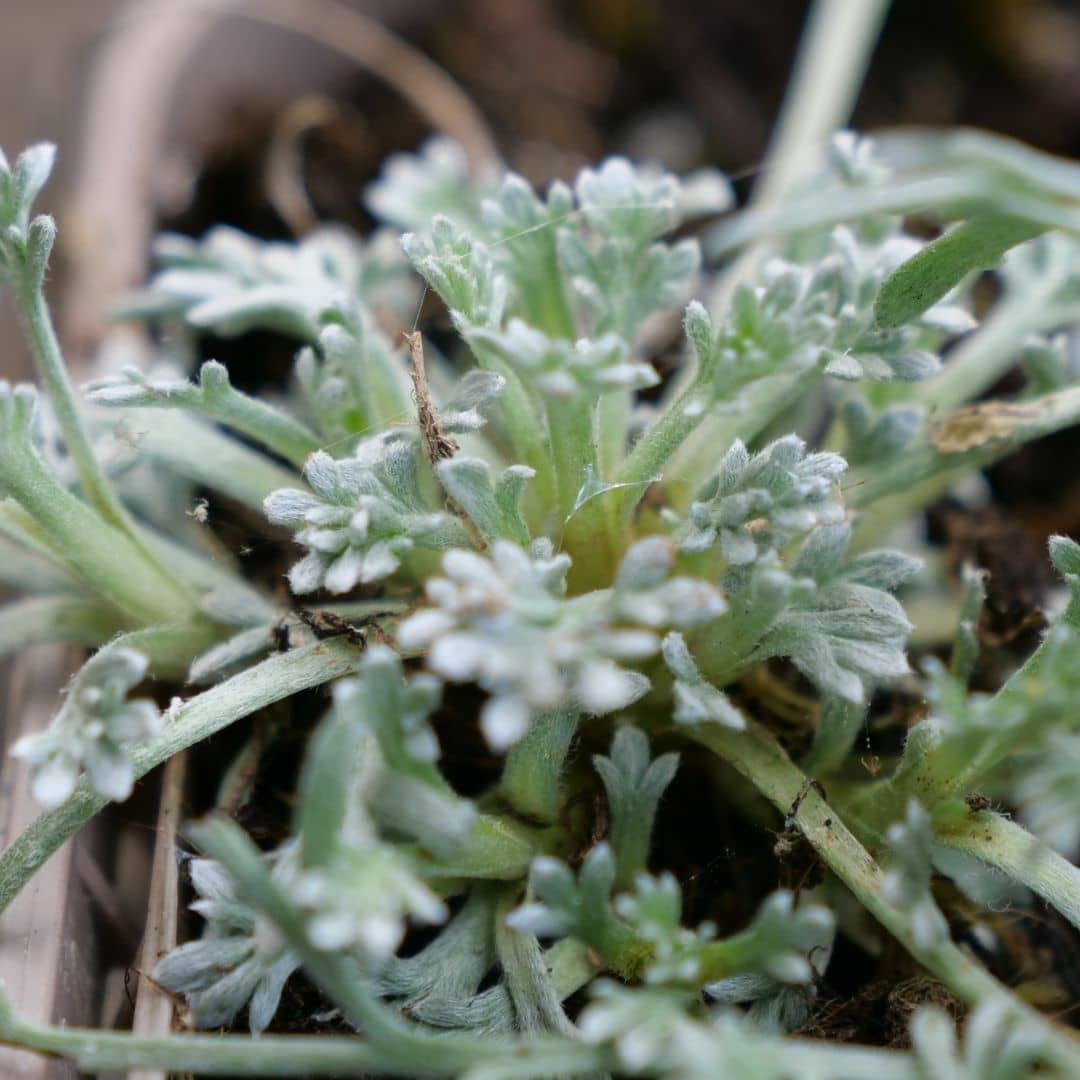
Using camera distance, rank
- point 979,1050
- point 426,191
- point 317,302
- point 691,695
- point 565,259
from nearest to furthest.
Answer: point 979,1050, point 691,695, point 565,259, point 317,302, point 426,191

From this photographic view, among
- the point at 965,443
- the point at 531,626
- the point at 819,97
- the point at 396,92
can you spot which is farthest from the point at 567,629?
the point at 396,92

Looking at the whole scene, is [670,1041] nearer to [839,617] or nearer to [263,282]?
[839,617]

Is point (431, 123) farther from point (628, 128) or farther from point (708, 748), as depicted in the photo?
point (708, 748)

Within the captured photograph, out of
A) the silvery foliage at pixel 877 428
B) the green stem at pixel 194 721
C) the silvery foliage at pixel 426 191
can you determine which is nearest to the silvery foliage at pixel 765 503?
the silvery foliage at pixel 877 428

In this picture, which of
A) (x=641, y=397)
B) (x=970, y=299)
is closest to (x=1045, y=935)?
(x=641, y=397)

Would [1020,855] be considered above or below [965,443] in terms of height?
below

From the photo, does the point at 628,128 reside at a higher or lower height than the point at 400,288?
higher
